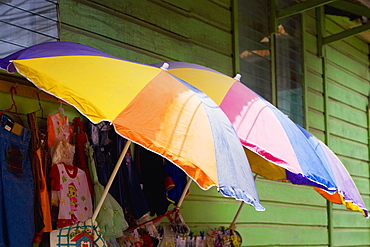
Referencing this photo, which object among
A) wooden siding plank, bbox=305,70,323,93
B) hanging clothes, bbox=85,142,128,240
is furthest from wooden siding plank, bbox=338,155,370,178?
hanging clothes, bbox=85,142,128,240

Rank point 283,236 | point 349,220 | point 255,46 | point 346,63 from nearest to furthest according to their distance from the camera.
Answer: point 255,46
point 283,236
point 349,220
point 346,63

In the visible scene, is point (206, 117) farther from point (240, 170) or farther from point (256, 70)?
point (256, 70)

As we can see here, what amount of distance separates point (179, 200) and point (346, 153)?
3.70 meters

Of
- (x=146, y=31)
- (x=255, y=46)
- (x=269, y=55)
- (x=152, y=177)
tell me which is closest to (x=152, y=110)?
(x=152, y=177)

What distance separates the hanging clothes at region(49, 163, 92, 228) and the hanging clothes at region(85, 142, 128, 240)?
0.06 m

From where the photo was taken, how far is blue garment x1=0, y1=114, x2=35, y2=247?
2906 mm

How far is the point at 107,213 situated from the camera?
11.0ft

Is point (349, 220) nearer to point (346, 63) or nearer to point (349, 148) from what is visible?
point (349, 148)

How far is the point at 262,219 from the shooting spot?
216 inches

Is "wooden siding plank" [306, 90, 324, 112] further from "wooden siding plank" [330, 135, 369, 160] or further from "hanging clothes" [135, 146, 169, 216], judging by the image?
"hanging clothes" [135, 146, 169, 216]

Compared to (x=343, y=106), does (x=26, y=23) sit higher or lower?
lower

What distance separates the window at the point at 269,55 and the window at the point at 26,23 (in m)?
2.26

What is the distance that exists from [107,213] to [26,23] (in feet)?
4.03

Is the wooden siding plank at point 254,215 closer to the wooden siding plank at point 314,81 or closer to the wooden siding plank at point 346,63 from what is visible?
the wooden siding plank at point 314,81
